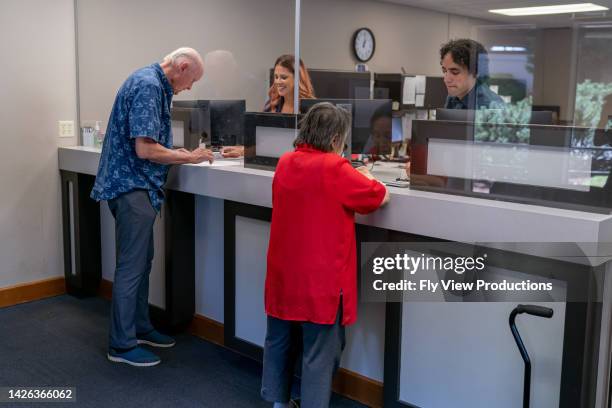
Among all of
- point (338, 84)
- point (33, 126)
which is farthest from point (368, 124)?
point (33, 126)

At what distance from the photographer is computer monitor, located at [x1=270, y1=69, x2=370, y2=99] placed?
16.8 ft

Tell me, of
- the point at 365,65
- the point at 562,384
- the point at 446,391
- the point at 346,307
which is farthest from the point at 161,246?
the point at 365,65

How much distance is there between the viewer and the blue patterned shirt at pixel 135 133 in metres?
2.82

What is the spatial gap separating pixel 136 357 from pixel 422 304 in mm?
1447

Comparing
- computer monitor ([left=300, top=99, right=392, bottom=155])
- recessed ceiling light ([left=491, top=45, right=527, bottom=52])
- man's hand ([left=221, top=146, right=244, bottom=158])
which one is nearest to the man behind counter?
computer monitor ([left=300, top=99, right=392, bottom=155])

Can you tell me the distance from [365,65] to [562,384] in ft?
17.7

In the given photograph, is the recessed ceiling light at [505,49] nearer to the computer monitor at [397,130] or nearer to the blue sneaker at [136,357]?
the computer monitor at [397,130]

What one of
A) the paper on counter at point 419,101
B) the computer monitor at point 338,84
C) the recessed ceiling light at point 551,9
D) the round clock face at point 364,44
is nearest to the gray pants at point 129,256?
the computer monitor at point 338,84

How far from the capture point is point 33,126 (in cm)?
394

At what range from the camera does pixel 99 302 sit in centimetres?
402

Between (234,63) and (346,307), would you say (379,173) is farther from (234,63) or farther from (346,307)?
(234,63)

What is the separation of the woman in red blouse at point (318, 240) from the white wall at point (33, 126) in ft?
7.53

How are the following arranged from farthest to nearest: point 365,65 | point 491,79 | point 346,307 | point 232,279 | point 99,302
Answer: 1. point 365,65
2. point 491,79
3. point 99,302
4. point 232,279
5. point 346,307

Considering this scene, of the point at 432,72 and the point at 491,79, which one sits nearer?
the point at 491,79
